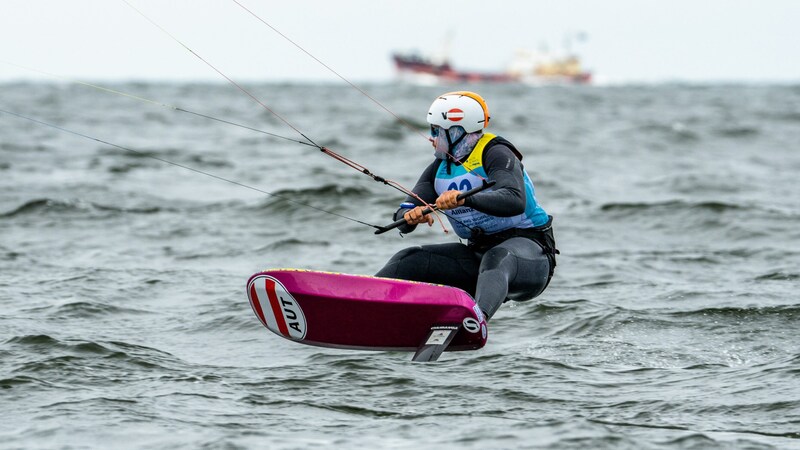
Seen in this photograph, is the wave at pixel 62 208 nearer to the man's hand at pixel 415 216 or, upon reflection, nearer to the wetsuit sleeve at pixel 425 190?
the wetsuit sleeve at pixel 425 190

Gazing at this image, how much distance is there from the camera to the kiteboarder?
23.6 ft

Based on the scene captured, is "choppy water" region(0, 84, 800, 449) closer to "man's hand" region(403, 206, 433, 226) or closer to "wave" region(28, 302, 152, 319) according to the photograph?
"wave" region(28, 302, 152, 319)

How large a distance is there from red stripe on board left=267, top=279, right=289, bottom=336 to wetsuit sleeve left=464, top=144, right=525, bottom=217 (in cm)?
Answer: 131

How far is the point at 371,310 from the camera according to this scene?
7.03 meters

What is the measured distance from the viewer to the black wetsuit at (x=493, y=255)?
7125mm

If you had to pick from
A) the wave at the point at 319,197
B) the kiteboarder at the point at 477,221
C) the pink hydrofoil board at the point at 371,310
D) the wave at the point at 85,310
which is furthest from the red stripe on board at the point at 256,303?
the wave at the point at 319,197

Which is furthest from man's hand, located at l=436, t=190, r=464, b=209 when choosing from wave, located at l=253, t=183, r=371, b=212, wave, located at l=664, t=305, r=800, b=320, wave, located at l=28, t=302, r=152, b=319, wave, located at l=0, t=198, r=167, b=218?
wave, located at l=0, t=198, r=167, b=218

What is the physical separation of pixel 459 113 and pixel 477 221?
29.1 inches

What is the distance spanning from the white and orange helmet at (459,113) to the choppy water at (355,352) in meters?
1.57

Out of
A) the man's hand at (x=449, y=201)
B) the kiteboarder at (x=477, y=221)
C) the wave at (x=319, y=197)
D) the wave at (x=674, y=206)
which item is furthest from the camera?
the wave at (x=319, y=197)

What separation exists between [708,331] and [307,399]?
344 centimetres

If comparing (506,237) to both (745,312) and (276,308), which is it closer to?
(276,308)

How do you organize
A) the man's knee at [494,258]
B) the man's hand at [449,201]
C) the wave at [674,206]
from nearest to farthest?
the man's hand at [449,201] → the man's knee at [494,258] → the wave at [674,206]

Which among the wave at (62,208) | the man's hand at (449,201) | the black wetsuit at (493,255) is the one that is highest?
the man's hand at (449,201)
